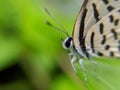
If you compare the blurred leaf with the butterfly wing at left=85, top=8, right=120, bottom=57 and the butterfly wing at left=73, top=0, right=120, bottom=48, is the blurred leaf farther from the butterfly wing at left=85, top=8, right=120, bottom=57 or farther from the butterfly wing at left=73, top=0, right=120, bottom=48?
the butterfly wing at left=73, top=0, right=120, bottom=48

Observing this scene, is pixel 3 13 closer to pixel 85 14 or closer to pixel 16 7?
pixel 16 7

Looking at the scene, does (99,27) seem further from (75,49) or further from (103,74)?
(103,74)

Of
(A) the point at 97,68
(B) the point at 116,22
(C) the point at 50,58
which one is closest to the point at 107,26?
(B) the point at 116,22

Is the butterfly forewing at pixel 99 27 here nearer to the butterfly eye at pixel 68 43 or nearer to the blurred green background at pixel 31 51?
the butterfly eye at pixel 68 43

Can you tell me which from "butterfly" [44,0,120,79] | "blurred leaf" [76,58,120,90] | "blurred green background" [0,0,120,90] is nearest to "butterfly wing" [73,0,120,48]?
"butterfly" [44,0,120,79]

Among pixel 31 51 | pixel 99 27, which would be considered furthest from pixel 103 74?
pixel 31 51
